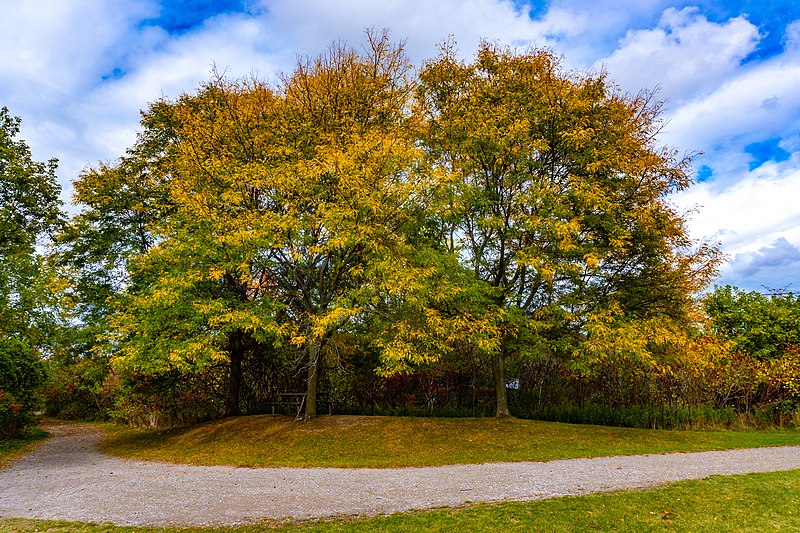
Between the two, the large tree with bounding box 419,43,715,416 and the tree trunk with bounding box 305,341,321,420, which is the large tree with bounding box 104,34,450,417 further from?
the large tree with bounding box 419,43,715,416

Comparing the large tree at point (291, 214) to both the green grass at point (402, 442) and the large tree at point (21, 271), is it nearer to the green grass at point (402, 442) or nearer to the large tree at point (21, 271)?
the green grass at point (402, 442)

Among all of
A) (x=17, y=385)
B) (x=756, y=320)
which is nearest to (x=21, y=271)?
(x=17, y=385)

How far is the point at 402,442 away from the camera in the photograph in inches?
493

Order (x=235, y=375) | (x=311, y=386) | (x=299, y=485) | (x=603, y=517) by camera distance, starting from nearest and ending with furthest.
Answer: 1. (x=603, y=517)
2. (x=299, y=485)
3. (x=311, y=386)
4. (x=235, y=375)

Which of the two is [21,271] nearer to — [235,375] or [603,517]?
[235,375]

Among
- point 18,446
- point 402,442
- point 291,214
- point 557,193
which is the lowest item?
point 18,446

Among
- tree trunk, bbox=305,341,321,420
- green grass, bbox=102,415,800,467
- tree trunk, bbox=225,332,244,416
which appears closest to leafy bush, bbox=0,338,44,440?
green grass, bbox=102,415,800,467

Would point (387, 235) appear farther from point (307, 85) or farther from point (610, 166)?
point (610, 166)

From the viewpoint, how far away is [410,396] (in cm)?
1781

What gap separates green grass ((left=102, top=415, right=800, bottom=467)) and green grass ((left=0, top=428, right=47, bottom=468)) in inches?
94.4

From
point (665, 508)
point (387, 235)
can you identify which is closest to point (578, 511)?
point (665, 508)

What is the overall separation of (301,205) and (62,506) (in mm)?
8788

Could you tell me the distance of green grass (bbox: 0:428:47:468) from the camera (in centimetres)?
1343

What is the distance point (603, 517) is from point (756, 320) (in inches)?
676
